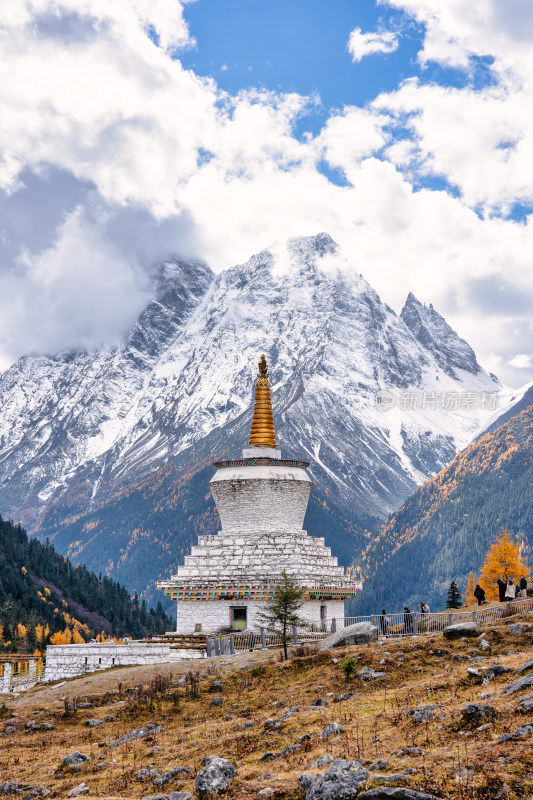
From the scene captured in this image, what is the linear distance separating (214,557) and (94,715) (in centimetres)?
2025

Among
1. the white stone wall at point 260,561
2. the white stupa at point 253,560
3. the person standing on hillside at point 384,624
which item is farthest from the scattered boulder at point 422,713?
the white stone wall at point 260,561

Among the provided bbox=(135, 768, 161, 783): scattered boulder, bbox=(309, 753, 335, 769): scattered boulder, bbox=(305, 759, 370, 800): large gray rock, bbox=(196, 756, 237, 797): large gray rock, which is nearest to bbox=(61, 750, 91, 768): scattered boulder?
bbox=(135, 768, 161, 783): scattered boulder

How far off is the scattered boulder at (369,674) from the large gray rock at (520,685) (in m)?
6.79

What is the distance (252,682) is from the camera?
1179 inches

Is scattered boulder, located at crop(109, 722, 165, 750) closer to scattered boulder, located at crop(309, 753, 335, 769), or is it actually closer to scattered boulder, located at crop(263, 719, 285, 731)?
scattered boulder, located at crop(263, 719, 285, 731)

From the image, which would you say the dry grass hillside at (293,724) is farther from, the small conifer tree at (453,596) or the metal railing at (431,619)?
the small conifer tree at (453,596)

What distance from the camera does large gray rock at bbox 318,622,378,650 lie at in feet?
113

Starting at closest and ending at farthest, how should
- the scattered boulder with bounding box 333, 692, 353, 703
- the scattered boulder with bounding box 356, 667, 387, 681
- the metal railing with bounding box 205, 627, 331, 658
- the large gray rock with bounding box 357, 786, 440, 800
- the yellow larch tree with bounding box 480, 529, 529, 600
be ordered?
the large gray rock with bounding box 357, 786, 440, 800, the scattered boulder with bounding box 333, 692, 353, 703, the scattered boulder with bounding box 356, 667, 387, 681, the metal railing with bounding box 205, 627, 331, 658, the yellow larch tree with bounding box 480, 529, 529, 600

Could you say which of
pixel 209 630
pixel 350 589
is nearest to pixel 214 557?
pixel 209 630

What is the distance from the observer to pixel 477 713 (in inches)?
715

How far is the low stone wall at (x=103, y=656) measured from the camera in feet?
142

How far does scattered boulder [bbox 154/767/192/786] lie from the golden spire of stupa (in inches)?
1521

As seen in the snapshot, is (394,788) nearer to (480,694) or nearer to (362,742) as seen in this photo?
(362,742)

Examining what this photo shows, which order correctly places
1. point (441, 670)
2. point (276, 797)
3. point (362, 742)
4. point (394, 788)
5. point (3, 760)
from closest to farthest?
point (394, 788), point (276, 797), point (362, 742), point (3, 760), point (441, 670)
